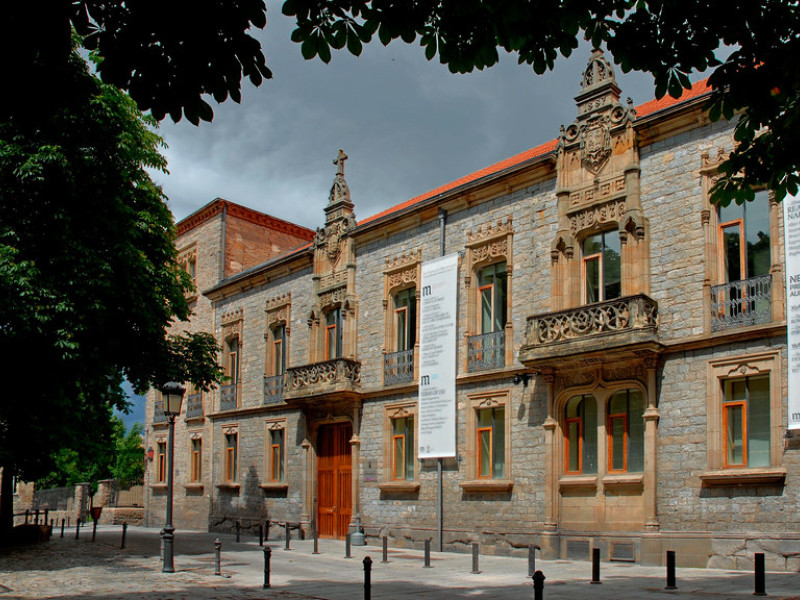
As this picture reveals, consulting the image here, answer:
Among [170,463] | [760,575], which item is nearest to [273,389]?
[170,463]

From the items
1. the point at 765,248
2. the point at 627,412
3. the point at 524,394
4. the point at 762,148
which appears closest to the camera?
the point at 762,148

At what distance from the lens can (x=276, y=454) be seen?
30.8m

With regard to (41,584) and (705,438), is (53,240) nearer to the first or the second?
(41,584)

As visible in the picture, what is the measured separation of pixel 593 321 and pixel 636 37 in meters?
12.3

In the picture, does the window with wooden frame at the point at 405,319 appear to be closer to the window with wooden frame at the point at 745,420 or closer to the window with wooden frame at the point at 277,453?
the window with wooden frame at the point at 277,453

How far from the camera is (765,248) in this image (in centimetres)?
1781

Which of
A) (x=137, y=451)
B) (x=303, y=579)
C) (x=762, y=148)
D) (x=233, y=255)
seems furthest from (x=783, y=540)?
(x=137, y=451)

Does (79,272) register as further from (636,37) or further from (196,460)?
(196,460)

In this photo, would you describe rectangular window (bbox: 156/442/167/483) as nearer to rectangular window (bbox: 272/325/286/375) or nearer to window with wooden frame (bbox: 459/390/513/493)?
rectangular window (bbox: 272/325/286/375)

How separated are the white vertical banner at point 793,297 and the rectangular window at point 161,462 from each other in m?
28.7

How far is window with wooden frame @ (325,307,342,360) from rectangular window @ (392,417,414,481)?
3.80 meters

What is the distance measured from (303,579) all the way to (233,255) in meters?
22.7

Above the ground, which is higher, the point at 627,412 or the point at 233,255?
the point at 233,255

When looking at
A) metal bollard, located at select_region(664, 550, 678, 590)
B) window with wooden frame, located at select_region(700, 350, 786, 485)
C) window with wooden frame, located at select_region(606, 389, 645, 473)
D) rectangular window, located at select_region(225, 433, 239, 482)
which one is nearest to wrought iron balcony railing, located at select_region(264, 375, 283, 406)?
rectangular window, located at select_region(225, 433, 239, 482)
